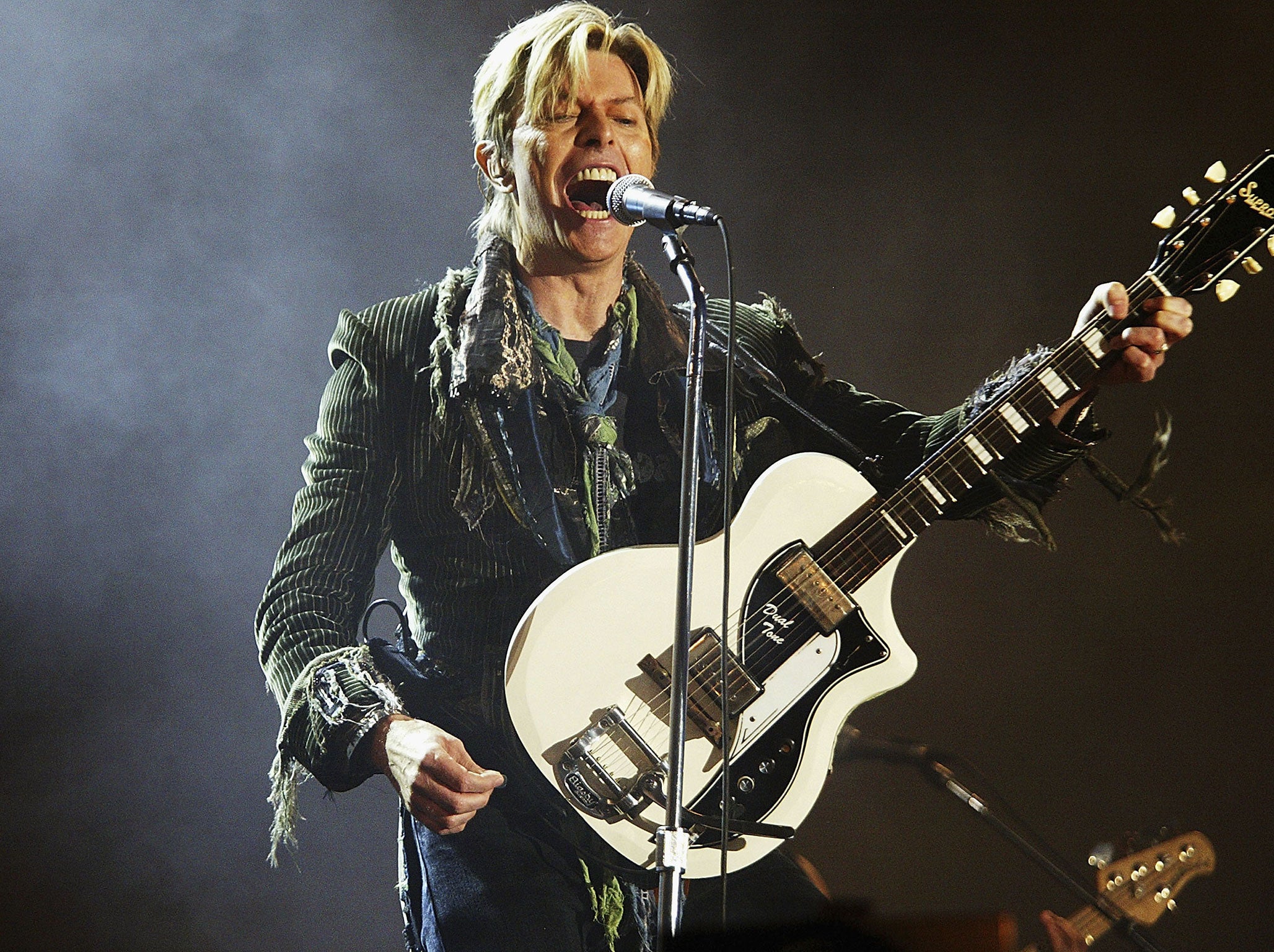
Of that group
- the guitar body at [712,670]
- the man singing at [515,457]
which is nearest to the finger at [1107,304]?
the man singing at [515,457]

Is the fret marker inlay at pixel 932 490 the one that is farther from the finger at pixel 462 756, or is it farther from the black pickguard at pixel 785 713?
the finger at pixel 462 756

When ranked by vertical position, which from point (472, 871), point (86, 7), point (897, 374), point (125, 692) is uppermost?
point (86, 7)

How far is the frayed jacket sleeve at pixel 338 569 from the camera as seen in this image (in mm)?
1861

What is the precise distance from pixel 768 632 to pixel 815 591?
11 cm

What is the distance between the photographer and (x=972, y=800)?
2.10m

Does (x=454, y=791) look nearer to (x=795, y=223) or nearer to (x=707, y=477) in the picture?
(x=707, y=477)

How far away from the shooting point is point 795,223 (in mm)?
2250

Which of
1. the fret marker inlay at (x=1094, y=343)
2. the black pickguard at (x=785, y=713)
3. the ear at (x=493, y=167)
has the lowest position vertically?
the black pickguard at (x=785, y=713)

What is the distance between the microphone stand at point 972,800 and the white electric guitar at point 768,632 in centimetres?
18

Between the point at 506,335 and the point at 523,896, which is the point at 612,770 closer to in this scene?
the point at 523,896

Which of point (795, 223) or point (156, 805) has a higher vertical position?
point (795, 223)

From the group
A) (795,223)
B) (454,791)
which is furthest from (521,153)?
(454,791)

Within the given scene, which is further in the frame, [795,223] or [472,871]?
[795,223]

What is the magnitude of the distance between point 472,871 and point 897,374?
1189mm
